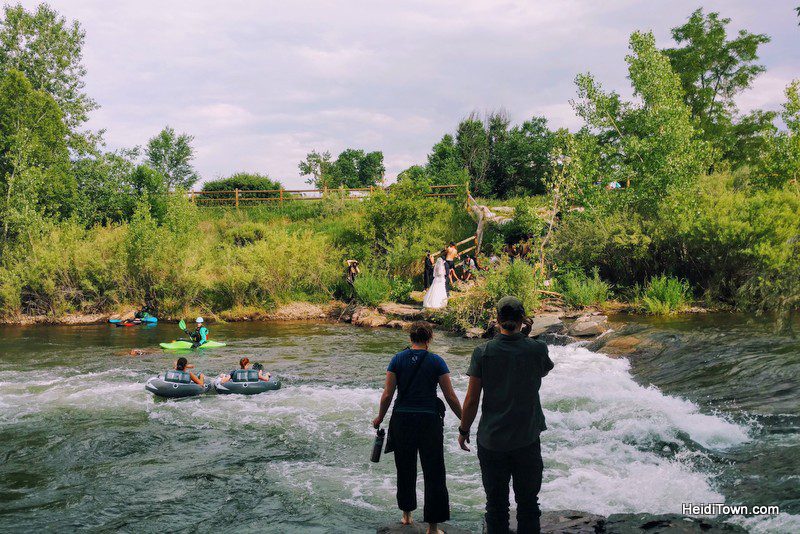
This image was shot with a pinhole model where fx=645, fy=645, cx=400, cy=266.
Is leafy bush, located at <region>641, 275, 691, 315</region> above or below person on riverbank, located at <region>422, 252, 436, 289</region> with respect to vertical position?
below

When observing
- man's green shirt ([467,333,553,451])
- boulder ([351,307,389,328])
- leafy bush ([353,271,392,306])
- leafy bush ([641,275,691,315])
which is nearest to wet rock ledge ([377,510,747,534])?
man's green shirt ([467,333,553,451])

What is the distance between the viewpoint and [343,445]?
357 inches

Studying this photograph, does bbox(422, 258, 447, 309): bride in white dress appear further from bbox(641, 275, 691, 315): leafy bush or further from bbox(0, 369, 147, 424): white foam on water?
bbox(0, 369, 147, 424): white foam on water

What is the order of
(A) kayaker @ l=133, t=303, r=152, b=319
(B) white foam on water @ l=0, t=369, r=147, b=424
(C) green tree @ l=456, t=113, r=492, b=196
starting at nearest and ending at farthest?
1. (B) white foam on water @ l=0, t=369, r=147, b=424
2. (A) kayaker @ l=133, t=303, r=152, b=319
3. (C) green tree @ l=456, t=113, r=492, b=196

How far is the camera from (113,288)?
25953 millimetres

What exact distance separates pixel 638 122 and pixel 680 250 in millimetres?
5269

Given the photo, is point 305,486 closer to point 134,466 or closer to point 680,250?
point 134,466

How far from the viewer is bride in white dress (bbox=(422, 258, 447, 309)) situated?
2153cm

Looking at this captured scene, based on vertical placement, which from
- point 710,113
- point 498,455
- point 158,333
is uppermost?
point 710,113

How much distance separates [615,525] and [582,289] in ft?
54.0

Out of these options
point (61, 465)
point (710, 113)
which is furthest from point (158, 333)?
point (710, 113)

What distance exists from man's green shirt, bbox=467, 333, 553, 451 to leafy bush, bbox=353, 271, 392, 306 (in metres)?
19.6

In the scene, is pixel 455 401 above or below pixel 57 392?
above

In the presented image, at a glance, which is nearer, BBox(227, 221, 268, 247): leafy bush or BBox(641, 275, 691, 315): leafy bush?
BBox(641, 275, 691, 315): leafy bush
